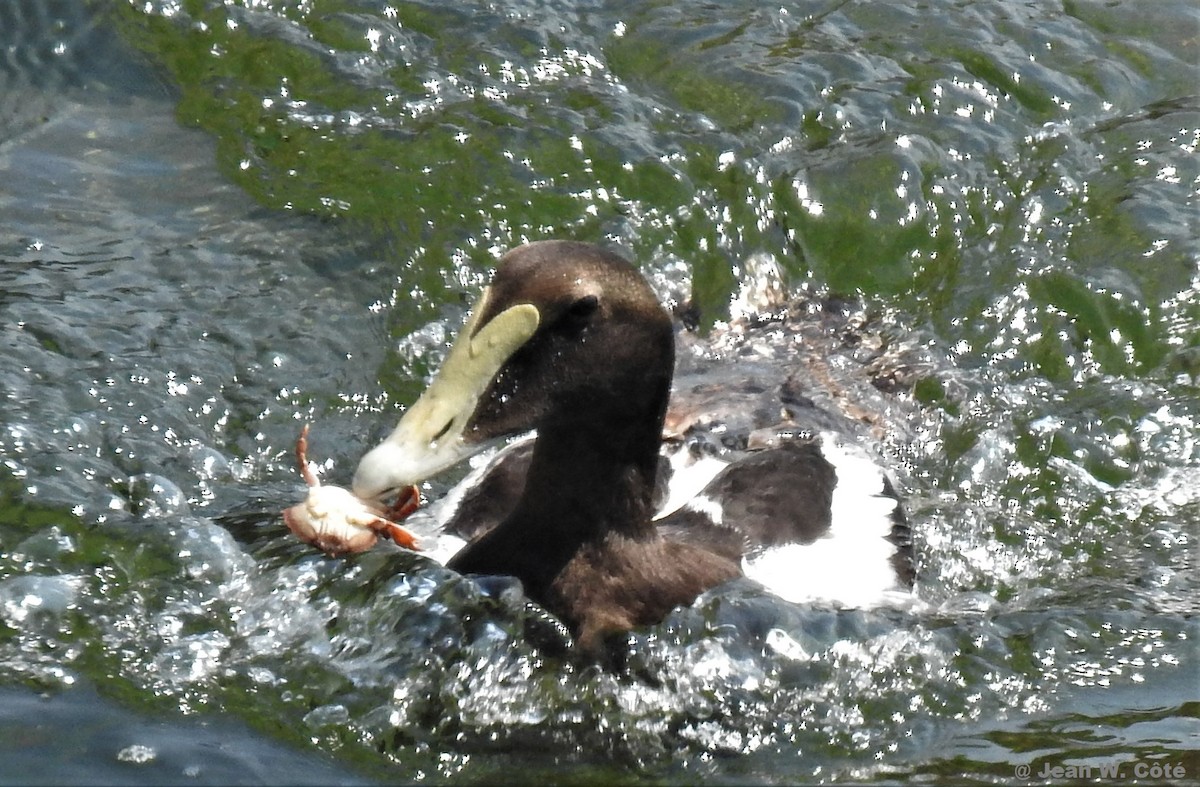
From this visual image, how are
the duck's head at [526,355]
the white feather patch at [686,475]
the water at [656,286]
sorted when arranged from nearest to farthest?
1. the duck's head at [526,355]
2. the water at [656,286]
3. the white feather patch at [686,475]

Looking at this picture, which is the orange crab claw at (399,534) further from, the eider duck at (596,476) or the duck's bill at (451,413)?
the duck's bill at (451,413)

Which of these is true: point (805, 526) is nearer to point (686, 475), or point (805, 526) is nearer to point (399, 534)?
point (686, 475)

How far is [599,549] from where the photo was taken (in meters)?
4.45

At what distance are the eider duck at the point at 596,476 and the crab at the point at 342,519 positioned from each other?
173 millimetres

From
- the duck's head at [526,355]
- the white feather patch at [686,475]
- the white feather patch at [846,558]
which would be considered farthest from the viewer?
the white feather patch at [686,475]

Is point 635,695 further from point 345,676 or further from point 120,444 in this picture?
point 120,444

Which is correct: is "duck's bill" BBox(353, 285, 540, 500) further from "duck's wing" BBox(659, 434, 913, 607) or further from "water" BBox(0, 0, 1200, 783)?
"duck's wing" BBox(659, 434, 913, 607)

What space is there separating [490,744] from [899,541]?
5.57 ft

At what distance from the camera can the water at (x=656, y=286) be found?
4.30m

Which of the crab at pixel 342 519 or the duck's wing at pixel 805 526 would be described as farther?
the duck's wing at pixel 805 526

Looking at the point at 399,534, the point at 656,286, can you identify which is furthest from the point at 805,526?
the point at 656,286

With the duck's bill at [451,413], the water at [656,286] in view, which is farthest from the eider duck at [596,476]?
the water at [656,286]

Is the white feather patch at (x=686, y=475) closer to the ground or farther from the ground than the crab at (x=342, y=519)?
farther from the ground

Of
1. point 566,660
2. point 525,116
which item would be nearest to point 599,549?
point 566,660
